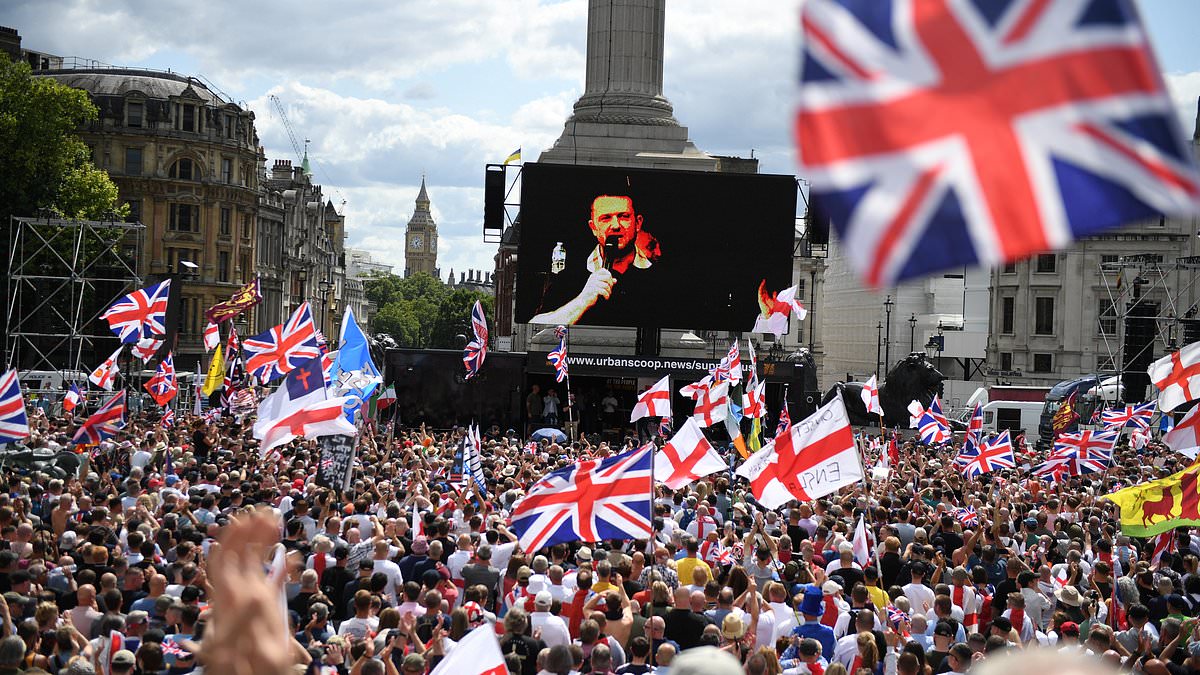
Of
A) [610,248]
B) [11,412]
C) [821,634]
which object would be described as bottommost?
[821,634]

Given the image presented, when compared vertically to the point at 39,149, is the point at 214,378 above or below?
below

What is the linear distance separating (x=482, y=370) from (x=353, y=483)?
2383 cm

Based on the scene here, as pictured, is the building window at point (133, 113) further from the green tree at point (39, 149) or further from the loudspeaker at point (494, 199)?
the loudspeaker at point (494, 199)

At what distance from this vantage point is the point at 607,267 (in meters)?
46.8

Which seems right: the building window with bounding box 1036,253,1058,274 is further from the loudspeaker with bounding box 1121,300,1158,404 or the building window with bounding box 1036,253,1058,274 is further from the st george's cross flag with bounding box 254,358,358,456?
the st george's cross flag with bounding box 254,358,358,456

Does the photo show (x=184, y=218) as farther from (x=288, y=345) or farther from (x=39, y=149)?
(x=288, y=345)

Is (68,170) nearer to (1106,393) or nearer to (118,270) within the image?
(118,270)

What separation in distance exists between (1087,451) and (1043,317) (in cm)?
4888

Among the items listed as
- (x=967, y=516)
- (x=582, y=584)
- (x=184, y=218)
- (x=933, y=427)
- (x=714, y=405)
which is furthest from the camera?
(x=184, y=218)

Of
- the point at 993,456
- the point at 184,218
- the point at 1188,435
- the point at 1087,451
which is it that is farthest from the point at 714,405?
the point at 184,218

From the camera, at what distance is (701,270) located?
47.0 metres

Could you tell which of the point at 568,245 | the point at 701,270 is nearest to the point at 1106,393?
the point at 701,270

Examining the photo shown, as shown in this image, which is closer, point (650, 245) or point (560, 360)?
point (560, 360)

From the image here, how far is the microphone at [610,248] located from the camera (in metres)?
46.7
